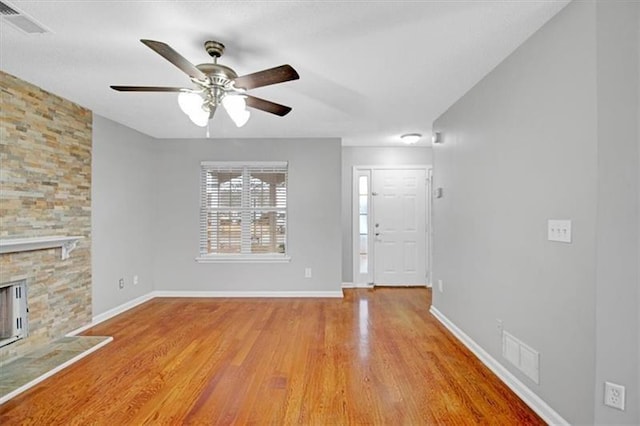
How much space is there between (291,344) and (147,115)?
3.00 meters

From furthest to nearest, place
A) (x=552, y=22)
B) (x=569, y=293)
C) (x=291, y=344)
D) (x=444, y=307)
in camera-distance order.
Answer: (x=444, y=307) → (x=291, y=344) → (x=552, y=22) → (x=569, y=293)

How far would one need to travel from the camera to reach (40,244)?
2.83m

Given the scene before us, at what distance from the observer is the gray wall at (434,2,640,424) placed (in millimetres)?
1530

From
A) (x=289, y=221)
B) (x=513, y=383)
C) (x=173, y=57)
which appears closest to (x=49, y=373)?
(x=173, y=57)

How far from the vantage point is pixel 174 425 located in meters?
1.89

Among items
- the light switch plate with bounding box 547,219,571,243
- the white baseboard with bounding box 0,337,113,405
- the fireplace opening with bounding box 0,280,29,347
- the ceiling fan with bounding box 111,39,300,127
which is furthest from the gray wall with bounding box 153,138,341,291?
the light switch plate with bounding box 547,219,571,243

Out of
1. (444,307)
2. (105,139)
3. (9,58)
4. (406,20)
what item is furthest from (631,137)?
(105,139)

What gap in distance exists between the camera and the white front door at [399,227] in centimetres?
542

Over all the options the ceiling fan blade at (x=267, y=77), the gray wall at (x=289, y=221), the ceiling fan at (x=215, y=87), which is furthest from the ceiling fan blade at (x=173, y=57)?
the gray wall at (x=289, y=221)

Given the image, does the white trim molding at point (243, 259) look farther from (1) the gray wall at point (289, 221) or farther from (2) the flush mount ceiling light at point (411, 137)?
(2) the flush mount ceiling light at point (411, 137)

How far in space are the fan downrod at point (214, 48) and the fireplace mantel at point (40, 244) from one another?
2.16 m

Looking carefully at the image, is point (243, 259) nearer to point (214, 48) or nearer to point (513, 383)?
point (214, 48)

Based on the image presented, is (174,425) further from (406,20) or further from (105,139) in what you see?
(105,139)

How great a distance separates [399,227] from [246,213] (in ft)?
8.33
